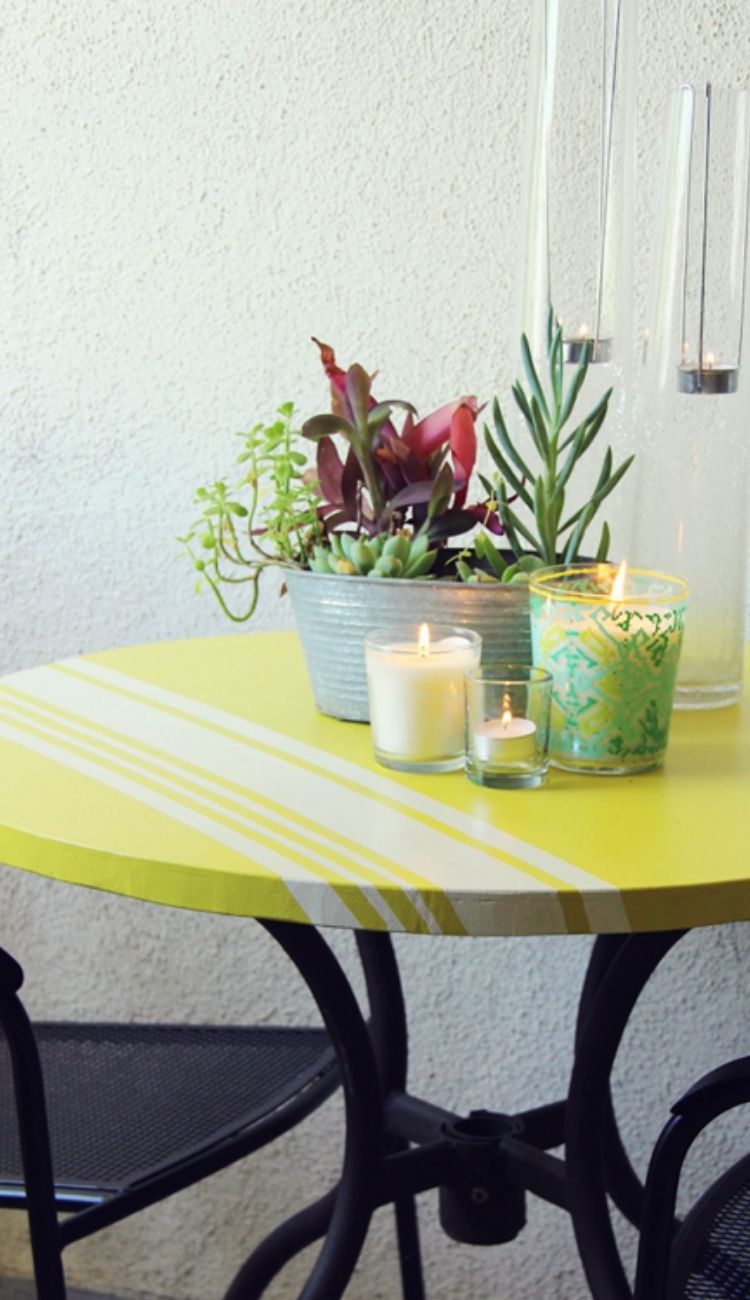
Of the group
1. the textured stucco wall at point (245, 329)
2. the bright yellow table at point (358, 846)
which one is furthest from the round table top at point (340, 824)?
the textured stucco wall at point (245, 329)

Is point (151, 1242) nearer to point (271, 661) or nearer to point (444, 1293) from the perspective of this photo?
point (444, 1293)

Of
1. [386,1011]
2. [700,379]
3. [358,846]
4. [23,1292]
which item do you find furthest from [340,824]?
[23,1292]

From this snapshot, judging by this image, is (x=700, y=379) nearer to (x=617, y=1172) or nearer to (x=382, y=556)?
(x=382, y=556)

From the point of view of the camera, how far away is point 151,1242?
6.56 ft

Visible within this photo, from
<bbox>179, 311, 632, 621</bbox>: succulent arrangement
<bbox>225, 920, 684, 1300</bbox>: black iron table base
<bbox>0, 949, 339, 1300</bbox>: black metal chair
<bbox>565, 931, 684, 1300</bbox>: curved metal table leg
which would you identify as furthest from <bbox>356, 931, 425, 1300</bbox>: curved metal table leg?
<bbox>179, 311, 632, 621</bbox>: succulent arrangement

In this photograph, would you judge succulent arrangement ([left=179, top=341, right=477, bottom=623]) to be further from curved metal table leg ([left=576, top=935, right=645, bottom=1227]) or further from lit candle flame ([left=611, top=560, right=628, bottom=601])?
curved metal table leg ([left=576, top=935, right=645, bottom=1227])

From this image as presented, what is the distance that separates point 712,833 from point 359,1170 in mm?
464

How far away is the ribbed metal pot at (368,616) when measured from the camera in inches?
43.9

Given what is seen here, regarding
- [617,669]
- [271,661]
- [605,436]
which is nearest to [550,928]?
[617,669]

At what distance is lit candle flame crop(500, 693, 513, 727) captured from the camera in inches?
39.1

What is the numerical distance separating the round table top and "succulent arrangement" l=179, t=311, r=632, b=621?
0.12m

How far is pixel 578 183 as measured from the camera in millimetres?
1182

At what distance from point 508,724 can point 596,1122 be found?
1.13 ft

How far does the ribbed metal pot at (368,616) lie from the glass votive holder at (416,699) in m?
0.04
